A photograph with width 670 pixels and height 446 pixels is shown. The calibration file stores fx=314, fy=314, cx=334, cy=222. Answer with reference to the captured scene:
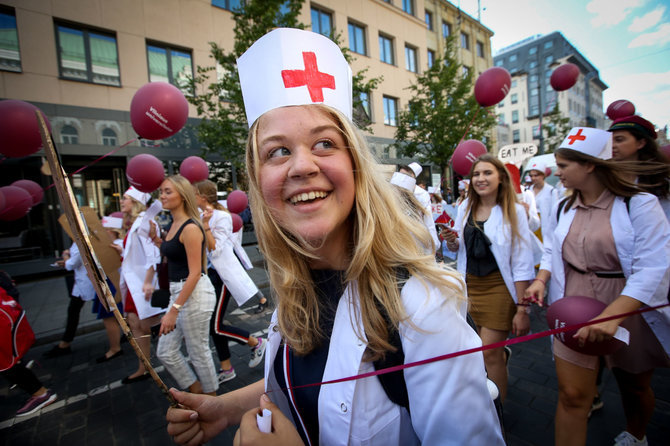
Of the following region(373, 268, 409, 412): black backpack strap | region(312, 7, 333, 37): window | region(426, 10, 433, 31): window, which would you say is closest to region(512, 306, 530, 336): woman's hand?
region(373, 268, 409, 412): black backpack strap

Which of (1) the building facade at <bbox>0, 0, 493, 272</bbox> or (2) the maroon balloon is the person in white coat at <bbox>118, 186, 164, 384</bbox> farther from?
(2) the maroon balloon

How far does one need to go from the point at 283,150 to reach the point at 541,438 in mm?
2853

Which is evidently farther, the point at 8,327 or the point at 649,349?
the point at 8,327

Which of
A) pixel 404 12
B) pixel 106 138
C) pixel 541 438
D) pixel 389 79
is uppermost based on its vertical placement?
pixel 404 12

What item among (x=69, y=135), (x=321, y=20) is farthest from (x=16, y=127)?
(x=321, y=20)

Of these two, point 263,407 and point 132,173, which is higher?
point 132,173

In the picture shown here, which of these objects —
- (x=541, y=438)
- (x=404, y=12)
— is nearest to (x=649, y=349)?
(x=541, y=438)

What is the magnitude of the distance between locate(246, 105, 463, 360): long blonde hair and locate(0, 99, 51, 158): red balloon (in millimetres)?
3652

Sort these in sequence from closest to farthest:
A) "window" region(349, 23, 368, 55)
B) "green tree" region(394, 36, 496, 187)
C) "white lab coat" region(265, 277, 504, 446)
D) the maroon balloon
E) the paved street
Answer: "white lab coat" region(265, 277, 504, 446) < the paved street < the maroon balloon < "green tree" region(394, 36, 496, 187) < "window" region(349, 23, 368, 55)

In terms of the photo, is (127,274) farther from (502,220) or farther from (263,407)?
(502,220)

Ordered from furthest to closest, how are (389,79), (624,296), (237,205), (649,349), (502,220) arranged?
1. (389,79)
2. (237,205)
3. (502,220)
4. (649,349)
5. (624,296)

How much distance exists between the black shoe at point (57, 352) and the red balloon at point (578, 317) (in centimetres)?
596

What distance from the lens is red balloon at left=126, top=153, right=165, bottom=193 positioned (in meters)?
4.04

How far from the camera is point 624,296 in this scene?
5.96ft
